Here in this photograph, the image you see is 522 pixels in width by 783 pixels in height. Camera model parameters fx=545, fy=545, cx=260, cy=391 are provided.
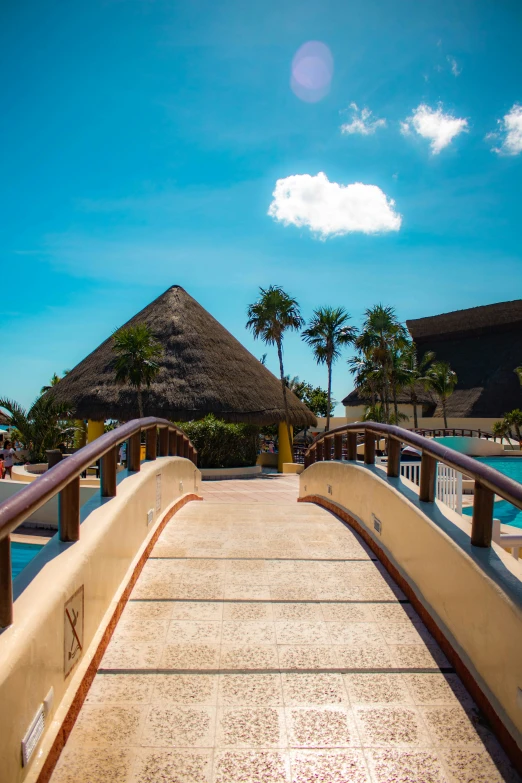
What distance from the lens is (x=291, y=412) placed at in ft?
87.9

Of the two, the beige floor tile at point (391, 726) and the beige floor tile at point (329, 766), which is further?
the beige floor tile at point (391, 726)

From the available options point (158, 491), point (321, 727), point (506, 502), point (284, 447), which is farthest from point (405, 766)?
point (284, 447)

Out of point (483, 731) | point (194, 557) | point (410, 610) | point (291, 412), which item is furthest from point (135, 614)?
point (291, 412)

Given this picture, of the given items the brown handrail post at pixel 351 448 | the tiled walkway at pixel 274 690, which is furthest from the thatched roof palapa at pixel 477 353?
the tiled walkway at pixel 274 690

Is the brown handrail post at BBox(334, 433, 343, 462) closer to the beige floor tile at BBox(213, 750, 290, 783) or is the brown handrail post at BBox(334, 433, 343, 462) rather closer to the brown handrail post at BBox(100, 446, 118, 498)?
the brown handrail post at BBox(100, 446, 118, 498)

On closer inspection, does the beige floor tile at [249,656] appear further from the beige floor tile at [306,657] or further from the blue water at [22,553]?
the blue water at [22,553]

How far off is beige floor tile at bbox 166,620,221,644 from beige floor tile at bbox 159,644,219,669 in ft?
0.17

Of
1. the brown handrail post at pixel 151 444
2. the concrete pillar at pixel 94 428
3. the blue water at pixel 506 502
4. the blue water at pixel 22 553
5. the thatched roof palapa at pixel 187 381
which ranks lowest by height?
the blue water at pixel 506 502

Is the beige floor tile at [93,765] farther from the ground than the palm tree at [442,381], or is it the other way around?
the palm tree at [442,381]

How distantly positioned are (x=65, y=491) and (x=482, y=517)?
2248 mm

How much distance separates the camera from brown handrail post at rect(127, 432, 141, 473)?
15.6 feet

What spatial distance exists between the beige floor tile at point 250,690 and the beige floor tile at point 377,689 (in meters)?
0.36

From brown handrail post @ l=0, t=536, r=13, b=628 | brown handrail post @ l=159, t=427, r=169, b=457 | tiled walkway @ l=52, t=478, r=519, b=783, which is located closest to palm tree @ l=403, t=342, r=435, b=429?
brown handrail post @ l=159, t=427, r=169, b=457

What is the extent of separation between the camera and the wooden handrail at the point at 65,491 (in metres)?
2.04
